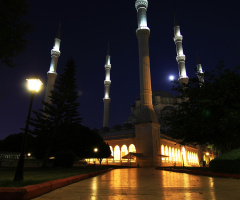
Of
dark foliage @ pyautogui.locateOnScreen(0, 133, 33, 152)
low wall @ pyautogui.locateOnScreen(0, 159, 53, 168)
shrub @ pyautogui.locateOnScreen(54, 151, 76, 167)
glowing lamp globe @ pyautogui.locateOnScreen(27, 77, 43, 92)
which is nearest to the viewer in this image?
glowing lamp globe @ pyautogui.locateOnScreen(27, 77, 43, 92)

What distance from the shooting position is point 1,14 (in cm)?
1044

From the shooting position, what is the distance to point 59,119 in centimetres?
2494

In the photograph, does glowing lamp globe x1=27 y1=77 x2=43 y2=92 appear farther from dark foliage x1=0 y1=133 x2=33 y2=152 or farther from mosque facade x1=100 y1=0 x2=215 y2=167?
dark foliage x1=0 y1=133 x2=33 y2=152

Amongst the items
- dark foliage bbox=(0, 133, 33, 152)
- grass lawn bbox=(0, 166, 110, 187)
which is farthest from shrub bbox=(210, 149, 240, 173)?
dark foliage bbox=(0, 133, 33, 152)

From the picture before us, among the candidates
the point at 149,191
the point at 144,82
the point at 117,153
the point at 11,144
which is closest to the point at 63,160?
the point at 149,191

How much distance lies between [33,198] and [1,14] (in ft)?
32.2

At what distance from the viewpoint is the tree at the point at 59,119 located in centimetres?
2323

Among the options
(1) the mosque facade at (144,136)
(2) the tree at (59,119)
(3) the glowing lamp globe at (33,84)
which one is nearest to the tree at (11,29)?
(3) the glowing lamp globe at (33,84)

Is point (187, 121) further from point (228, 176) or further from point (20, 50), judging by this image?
point (20, 50)

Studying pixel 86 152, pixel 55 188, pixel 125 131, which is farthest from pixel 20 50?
pixel 125 131

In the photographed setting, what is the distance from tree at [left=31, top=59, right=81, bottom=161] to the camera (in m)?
23.2

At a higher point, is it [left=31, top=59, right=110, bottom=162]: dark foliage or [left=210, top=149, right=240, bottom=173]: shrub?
[left=31, top=59, right=110, bottom=162]: dark foliage

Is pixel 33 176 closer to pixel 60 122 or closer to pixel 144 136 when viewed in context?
pixel 60 122

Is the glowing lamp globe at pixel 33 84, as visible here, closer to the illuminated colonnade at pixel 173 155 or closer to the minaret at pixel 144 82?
the minaret at pixel 144 82
